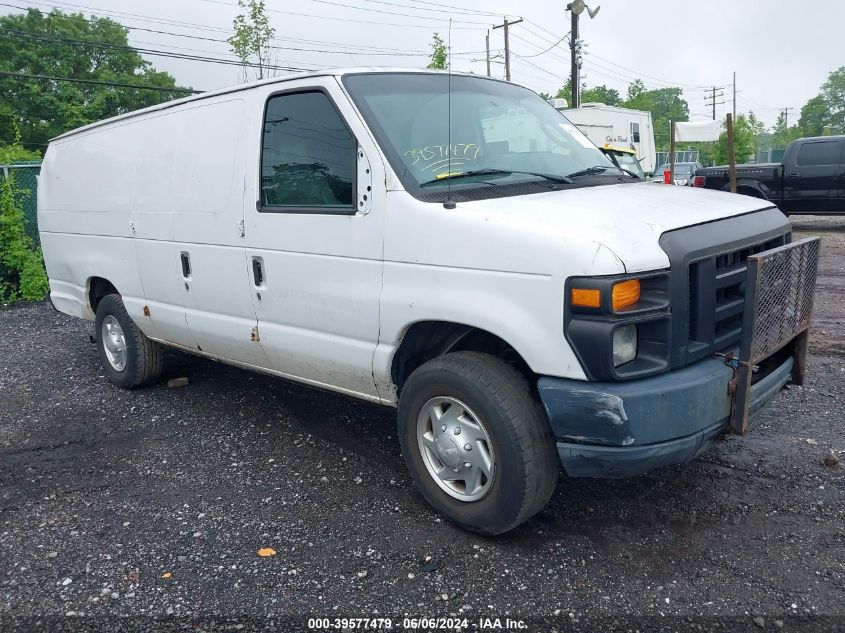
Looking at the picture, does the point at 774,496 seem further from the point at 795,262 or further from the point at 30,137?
the point at 30,137

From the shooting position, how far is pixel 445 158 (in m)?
3.71

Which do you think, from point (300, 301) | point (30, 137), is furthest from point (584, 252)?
point (30, 137)

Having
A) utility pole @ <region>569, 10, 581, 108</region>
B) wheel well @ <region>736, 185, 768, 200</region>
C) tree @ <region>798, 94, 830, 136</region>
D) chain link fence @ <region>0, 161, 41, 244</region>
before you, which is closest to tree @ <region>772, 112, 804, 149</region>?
tree @ <region>798, 94, 830, 136</region>

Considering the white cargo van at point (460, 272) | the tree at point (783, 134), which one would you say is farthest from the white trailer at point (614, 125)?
the tree at point (783, 134)

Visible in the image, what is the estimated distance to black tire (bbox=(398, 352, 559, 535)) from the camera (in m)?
3.13

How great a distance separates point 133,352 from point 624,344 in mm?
4188

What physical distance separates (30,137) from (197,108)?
43905 mm

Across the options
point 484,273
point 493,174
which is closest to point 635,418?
point 484,273

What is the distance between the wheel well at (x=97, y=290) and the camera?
6086 millimetres

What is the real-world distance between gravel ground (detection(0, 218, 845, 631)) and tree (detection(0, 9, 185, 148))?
39635mm

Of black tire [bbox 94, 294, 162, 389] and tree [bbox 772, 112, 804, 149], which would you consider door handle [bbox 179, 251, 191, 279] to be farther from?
tree [bbox 772, 112, 804, 149]

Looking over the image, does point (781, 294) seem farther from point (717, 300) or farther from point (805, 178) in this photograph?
point (805, 178)

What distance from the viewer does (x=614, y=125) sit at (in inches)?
842

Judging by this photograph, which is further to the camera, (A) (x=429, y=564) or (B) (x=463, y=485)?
(B) (x=463, y=485)
